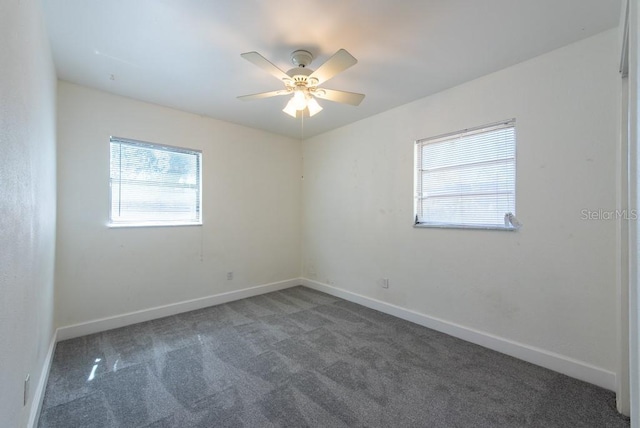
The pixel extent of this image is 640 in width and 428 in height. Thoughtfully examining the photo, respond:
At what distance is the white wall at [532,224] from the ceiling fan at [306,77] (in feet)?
4.19

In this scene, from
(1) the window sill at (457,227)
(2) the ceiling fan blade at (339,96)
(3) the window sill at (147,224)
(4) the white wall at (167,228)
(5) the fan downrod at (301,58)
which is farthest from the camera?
(3) the window sill at (147,224)

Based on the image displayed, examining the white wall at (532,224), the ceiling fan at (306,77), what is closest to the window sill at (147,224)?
the ceiling fan at (306,77)

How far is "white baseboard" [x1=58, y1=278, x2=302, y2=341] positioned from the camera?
2.80 meters

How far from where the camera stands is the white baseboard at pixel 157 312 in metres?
2.80

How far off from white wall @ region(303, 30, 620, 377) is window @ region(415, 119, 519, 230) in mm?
96

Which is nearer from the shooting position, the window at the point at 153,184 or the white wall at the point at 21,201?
the white wall at the point at 21,201

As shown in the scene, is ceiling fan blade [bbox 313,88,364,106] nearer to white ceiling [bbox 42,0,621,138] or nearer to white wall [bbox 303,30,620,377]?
white ceiling [bbox 42,0,621,138]

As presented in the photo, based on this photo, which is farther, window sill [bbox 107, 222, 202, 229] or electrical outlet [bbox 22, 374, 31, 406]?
window sill [bbox 107, 222, 202, 229]

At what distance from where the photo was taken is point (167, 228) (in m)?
3.41

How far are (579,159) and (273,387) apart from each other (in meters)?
2.89

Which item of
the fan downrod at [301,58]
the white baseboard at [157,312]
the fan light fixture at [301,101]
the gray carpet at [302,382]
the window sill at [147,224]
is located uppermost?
the fan downrod at [301,58]

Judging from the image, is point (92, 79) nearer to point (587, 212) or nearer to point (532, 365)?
point (587, 212)

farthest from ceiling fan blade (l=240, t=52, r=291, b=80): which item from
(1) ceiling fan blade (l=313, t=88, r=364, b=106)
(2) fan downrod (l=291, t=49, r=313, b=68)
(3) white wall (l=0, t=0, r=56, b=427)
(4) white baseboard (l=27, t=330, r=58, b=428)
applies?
(4) white baseboard (l=27, t=330, r=58, b=428)

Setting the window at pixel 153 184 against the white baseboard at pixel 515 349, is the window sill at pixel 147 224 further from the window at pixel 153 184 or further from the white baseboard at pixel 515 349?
the white baseboard at pixel 515 349
